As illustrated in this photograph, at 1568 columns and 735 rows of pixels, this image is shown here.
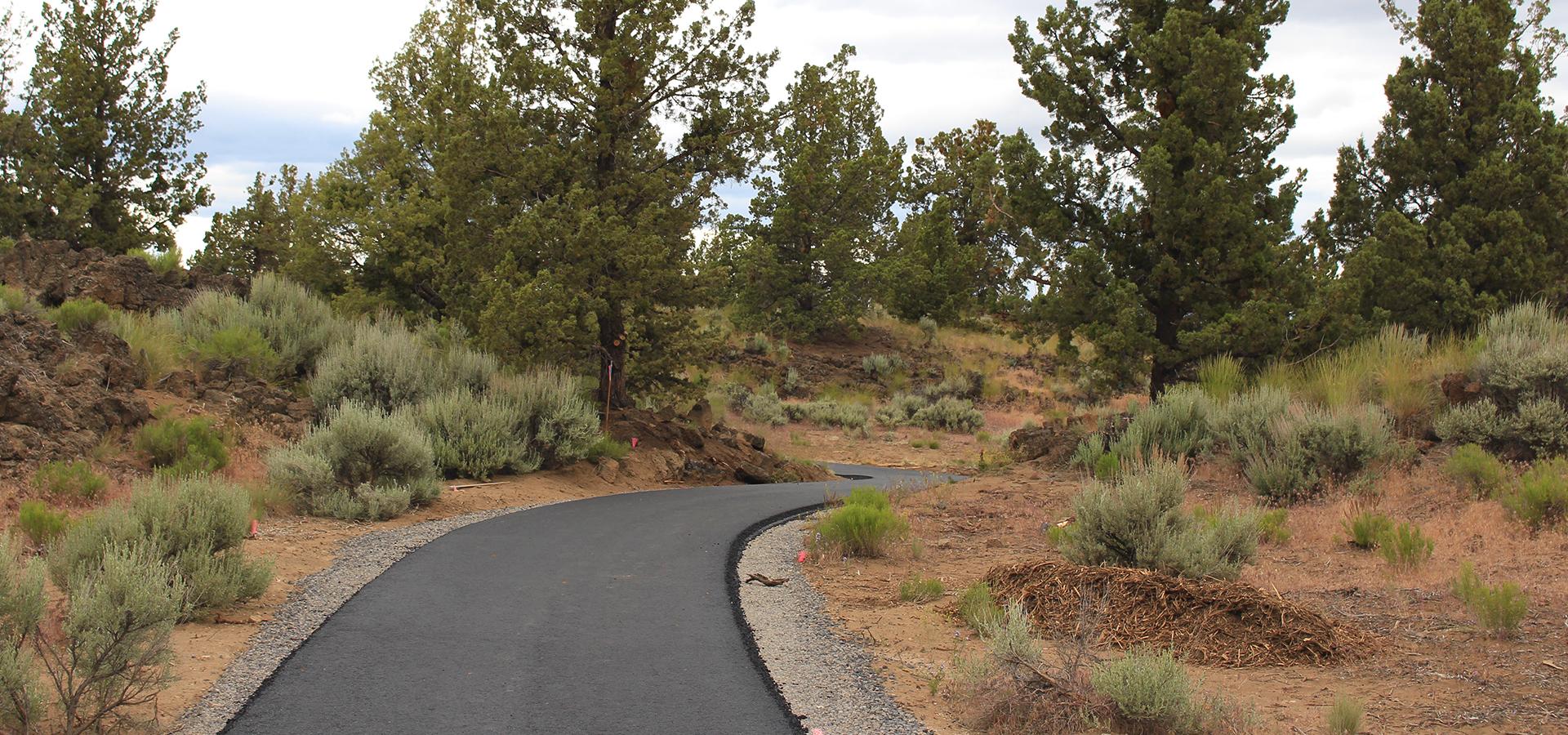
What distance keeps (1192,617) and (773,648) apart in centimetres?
263

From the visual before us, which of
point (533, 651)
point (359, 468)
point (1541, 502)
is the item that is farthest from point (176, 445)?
point (1541, 502)

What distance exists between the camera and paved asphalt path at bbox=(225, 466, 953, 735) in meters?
4.49

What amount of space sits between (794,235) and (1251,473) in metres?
30.2

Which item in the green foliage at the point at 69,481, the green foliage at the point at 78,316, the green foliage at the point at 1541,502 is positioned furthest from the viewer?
the green foliage at the point at 78,316

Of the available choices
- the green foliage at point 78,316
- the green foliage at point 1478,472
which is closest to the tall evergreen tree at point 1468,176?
the green foliage at point 1478,472

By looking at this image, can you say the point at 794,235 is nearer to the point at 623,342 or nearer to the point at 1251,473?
the point at 623,342

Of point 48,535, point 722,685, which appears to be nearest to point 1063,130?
point 722,685

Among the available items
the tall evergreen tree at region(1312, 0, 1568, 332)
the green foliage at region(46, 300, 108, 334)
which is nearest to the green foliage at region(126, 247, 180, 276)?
the green foliage at region(46, 300, 108, 334)

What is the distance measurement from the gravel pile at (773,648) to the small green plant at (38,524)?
176 cm

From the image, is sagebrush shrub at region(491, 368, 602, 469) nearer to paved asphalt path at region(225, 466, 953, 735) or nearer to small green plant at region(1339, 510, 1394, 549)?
paved asphalt path at region(225, 466, 953, 735)

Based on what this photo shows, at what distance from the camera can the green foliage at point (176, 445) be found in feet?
36.6

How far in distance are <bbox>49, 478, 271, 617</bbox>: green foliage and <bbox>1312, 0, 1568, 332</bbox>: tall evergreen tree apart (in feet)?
58.5

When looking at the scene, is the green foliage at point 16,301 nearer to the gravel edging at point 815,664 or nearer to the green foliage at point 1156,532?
the gravel edging at point 815,664

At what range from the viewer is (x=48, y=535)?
22.7 ft
